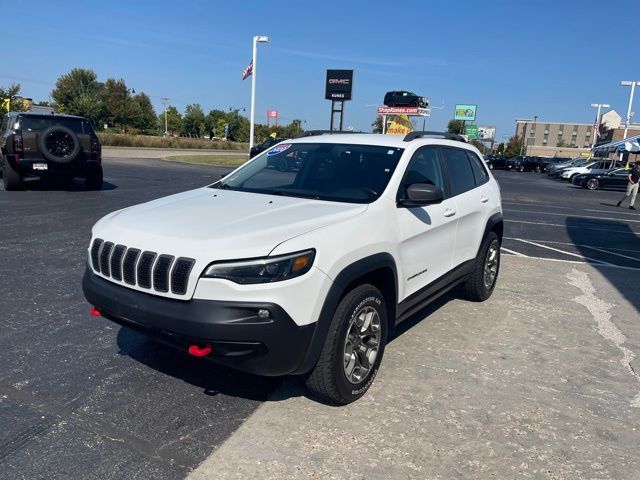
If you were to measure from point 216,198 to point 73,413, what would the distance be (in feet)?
5.79

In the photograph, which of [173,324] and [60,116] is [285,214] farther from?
[60,116]

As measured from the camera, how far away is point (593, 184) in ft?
95.0

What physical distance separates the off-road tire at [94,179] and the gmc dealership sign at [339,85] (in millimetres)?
32364

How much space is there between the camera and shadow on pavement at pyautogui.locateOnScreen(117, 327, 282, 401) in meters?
3.51

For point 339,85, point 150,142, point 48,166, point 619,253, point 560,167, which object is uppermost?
point 339,85

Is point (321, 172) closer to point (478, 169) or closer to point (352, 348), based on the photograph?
point (352, 348)

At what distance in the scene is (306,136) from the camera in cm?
522

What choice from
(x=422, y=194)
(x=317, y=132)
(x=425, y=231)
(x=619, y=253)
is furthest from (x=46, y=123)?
(x=619, y=253)

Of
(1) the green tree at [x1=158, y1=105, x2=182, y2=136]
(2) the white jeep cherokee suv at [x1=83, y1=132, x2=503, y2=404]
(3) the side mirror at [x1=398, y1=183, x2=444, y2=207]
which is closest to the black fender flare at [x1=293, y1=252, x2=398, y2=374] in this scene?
(2) the white jeep cherokee suv at [x1=83, y1=132, x2=503, y2=404]

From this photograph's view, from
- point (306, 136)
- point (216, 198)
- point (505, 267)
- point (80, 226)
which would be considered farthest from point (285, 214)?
point (80, 226)

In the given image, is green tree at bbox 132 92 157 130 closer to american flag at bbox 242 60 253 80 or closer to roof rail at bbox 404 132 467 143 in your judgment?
american flag at bbox 242 60 253 80

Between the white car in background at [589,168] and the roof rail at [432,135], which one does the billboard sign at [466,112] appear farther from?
the roof rail at [432,135]

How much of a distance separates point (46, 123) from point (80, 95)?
59.4m

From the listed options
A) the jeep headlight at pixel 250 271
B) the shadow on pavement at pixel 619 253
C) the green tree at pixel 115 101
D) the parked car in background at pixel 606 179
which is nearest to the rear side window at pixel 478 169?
the shadow on pavement at pixel 619 253
